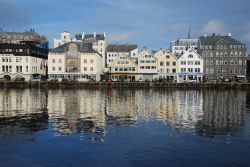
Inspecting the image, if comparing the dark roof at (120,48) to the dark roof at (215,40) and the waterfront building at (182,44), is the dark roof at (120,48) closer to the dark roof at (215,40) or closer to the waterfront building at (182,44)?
the waterfront building at (182,44)

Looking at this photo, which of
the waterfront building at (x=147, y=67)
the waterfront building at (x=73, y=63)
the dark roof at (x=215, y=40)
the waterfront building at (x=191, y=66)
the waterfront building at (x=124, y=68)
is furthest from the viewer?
the dark roof at (x=215, y=40)

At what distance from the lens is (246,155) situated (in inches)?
882

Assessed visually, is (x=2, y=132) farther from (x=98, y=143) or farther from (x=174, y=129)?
(x=174, y=129)

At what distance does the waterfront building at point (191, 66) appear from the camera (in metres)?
130

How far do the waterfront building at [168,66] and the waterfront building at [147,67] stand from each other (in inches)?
77.9

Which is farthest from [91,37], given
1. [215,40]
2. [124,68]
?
[215,40]

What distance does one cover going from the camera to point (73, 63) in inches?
4934

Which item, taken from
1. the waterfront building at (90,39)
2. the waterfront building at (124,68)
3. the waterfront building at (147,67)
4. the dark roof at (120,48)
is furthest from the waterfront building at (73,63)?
the dark roof at (120,48)

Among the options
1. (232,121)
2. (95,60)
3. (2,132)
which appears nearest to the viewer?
(2,132)

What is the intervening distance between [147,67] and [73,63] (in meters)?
26.8

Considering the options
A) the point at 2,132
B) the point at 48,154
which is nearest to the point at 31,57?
the point at 2,132

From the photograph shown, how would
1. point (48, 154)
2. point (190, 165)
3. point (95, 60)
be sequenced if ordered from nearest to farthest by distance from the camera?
1. point (190, 165)
2. point (48, 154)
3. point (95, 60)

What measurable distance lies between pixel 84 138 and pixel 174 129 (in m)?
8.36

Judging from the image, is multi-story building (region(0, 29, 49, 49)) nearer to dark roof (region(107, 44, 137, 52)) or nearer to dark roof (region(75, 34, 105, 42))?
dark roof (region(75, 34, 105, 42))
